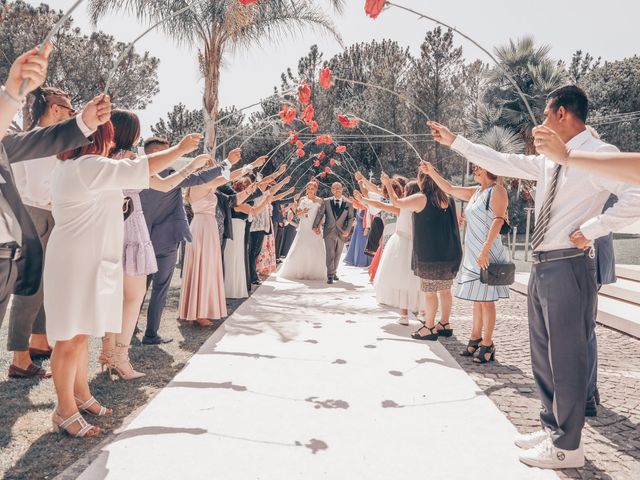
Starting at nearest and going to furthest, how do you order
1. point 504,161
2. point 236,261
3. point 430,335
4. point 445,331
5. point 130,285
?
point 504,161, point 130,285, point 430,335, point 445,331, point 236,261

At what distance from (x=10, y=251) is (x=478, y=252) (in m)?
4.14

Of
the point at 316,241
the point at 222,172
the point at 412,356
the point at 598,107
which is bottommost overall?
the point at 412,356

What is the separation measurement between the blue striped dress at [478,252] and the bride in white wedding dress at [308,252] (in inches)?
245

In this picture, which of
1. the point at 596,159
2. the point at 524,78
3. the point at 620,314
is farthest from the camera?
the point at 524,78

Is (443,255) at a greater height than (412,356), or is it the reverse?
(443,255)

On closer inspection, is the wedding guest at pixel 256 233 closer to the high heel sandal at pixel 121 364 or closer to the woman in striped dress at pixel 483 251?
the woman in striped dress at pixel 483 251

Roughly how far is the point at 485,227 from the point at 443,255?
0.97 meters

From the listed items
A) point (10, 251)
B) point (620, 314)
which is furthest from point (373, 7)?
point (620, 314)

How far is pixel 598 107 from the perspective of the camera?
111 feet

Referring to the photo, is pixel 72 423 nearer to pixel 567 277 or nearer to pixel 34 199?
pixel 34 199

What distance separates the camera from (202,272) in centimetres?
646

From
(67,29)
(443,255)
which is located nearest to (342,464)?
(443,255)

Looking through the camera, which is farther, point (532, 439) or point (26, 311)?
point (26, 311)

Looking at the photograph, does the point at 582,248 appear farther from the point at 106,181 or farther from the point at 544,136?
the point at 106,181
